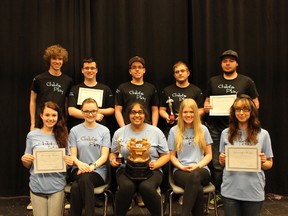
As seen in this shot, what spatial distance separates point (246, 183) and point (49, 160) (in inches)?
69.4

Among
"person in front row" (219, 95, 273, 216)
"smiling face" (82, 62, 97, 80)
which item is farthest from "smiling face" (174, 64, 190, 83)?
"person in front row" (219, 95, 273, 216)

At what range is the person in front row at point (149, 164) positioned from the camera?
3055 mm

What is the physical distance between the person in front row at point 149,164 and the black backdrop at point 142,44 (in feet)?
4.52

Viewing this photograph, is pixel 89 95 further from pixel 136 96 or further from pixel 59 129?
pixel 59 129

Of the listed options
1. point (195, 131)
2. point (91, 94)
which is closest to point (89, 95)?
point (91, 94)

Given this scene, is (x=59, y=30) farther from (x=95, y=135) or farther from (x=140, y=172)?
(x=140, y=172)

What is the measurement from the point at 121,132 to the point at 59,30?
199 cm

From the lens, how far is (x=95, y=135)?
132 inches

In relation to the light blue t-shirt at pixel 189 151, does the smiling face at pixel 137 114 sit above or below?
above

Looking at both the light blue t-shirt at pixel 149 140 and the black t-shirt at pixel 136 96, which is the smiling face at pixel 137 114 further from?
the black t-shirt at pixel 136 96

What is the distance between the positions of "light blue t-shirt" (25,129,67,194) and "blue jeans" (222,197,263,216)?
1.54m

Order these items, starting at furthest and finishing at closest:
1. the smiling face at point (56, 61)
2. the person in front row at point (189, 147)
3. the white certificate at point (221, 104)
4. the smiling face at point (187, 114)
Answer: the smiling face at point (56, 61)
the white certificate at point (221, 104)
the smiling face at point (187, 114)
the person in front row at point (189, 147)

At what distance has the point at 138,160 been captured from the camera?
10.3 feet

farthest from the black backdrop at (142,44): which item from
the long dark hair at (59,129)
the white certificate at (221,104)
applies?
the long dark hair at (59,129)
